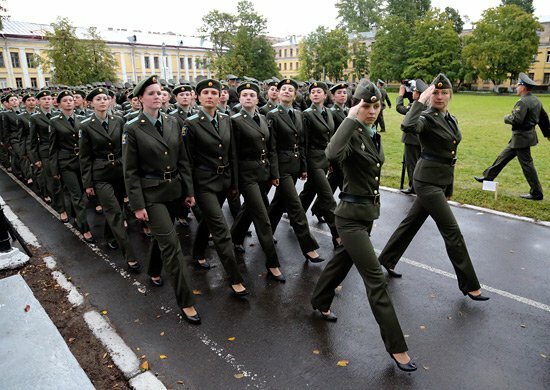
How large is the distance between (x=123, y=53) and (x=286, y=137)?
69881mm

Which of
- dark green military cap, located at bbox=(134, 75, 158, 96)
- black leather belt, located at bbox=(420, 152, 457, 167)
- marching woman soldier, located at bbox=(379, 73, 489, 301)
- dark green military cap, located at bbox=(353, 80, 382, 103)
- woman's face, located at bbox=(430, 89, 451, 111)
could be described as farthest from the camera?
black leather belt, located at bbox=(420, 152, 457, 167)

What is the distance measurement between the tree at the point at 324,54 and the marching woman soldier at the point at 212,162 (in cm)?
6146

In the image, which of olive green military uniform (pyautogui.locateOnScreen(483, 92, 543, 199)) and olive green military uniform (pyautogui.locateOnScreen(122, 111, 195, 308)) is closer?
olive green military uniform (pyautogui.locateOnScreen(122, 111, 195, 308))

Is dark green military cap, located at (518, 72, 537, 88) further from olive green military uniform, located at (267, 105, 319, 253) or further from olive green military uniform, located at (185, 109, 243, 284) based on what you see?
olive green military uniform, located at (185, 109, 243, 284)

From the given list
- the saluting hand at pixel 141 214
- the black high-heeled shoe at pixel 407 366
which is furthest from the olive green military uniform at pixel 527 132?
the saluting hand at pixel 141 214

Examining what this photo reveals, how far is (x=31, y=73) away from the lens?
59.4 metres

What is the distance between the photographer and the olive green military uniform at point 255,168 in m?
5.28

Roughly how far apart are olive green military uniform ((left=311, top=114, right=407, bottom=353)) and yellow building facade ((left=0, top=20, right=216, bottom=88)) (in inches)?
1915

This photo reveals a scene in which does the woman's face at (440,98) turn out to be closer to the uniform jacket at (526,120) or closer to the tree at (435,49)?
the uniform jacket at (526,120)

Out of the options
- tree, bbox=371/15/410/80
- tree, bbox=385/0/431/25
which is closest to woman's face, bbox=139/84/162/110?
tree, bbox=371/15/410/80

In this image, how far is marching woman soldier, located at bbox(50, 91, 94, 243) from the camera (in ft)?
23.2

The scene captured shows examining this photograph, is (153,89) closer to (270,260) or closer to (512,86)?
(270,260)

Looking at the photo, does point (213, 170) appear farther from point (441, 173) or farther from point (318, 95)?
point (441, 173)

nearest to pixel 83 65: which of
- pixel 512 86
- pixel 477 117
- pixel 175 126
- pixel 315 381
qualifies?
pixel 477 117
